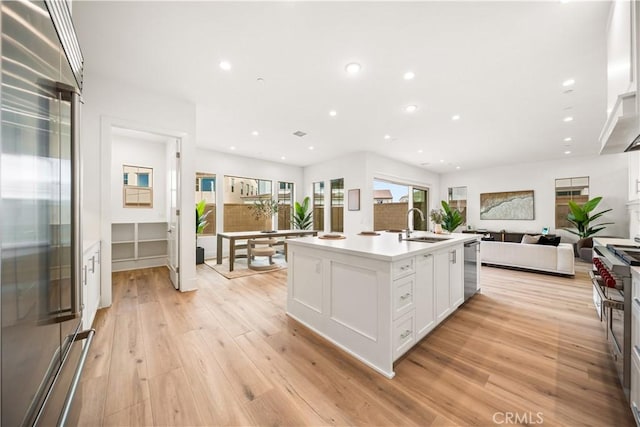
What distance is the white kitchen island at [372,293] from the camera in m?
1.64

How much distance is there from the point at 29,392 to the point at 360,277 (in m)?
1.57

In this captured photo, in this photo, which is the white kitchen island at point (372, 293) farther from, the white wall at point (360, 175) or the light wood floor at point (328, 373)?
the white wall at point (360, 175)

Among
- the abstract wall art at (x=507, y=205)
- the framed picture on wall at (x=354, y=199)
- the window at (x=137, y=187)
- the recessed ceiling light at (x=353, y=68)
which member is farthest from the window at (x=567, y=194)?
the window at (x=137, y=187)

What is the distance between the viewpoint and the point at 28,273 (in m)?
0.59

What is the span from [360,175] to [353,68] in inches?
137

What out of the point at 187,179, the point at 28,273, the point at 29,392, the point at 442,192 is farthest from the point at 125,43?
the point at 442,192

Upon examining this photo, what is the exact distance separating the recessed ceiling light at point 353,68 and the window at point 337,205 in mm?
4000

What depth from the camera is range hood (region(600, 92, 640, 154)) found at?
1.32 meters

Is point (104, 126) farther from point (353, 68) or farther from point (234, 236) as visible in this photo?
point (353, 68)

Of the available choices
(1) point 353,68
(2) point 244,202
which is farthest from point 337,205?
(1) point 353,68

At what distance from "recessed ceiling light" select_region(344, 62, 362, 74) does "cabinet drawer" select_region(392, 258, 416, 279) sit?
6.69 ft

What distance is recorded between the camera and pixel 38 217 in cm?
65

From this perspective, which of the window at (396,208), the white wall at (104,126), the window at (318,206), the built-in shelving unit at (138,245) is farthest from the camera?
the window at (396,208)

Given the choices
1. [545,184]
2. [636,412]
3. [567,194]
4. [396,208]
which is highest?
[545,184]
